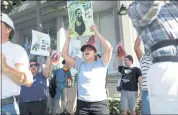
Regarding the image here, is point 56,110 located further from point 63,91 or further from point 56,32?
point 56,32

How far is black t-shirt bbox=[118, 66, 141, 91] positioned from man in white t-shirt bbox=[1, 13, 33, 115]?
391cm

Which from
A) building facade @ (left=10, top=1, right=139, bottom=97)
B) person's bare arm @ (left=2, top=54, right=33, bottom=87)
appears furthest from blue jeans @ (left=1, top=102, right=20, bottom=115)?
building facade @ (left=10, top=1, right=139, bottom=97)

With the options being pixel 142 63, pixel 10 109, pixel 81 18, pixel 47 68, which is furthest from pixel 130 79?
pixel 10 109

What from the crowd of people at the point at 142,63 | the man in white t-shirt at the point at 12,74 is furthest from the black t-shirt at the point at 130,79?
the man in white t-shirt at the point at 12,74

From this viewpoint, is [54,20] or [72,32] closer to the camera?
[72,32]

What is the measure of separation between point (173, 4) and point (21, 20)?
35.5 ft

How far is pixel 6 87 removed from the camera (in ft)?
7.06

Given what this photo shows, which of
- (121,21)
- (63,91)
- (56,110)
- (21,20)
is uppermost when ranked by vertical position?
(21,20)

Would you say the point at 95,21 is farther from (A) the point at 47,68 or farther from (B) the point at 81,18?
(B) the point at 81,18

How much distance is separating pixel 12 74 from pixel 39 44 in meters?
2.91

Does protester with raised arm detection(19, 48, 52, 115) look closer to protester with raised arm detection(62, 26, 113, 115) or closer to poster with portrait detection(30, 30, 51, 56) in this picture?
poster with portrait detection(30, 30, 51, 56)

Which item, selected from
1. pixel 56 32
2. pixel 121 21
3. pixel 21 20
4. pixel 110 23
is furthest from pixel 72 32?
pixel 21 20

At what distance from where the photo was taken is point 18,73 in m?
2.11

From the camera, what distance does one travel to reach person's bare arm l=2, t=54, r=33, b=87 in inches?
82.1
